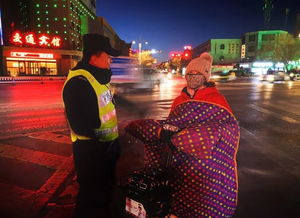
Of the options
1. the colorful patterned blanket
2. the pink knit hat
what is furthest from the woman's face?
the colorful patterned blanket

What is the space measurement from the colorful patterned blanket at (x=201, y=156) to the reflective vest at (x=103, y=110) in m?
0.28

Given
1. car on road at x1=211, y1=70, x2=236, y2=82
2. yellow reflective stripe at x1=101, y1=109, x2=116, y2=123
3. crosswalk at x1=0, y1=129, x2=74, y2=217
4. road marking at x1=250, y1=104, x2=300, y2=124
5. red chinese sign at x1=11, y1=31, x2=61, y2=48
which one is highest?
red chinese sign at x1=11, y1=31, x2=61, y2=48

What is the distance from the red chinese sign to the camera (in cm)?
3834

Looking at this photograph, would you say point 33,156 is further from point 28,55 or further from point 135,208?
point 28,55

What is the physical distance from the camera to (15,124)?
333 inches

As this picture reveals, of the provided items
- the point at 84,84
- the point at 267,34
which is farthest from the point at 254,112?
the point at 267,34

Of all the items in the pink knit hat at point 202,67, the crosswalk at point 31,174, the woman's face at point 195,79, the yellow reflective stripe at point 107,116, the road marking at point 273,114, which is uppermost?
the pink knit hat at point 202,67

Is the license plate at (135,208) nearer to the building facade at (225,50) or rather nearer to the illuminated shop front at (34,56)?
the illuminated shop front at (34,56)

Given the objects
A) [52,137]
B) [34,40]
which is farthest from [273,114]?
[34,40]

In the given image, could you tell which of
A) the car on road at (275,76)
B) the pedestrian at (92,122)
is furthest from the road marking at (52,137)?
the car on road at (275,76)

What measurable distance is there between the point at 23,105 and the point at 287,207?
Result: 38.2 feet

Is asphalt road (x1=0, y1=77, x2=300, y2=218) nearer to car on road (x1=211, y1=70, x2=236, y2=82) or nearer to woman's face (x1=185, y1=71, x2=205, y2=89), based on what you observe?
woman's face (x1=185, y1=71, x2=205, y2=89)

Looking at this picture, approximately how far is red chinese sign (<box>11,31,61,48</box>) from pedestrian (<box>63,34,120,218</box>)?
41332 mm

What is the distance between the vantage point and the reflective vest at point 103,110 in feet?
7.54
